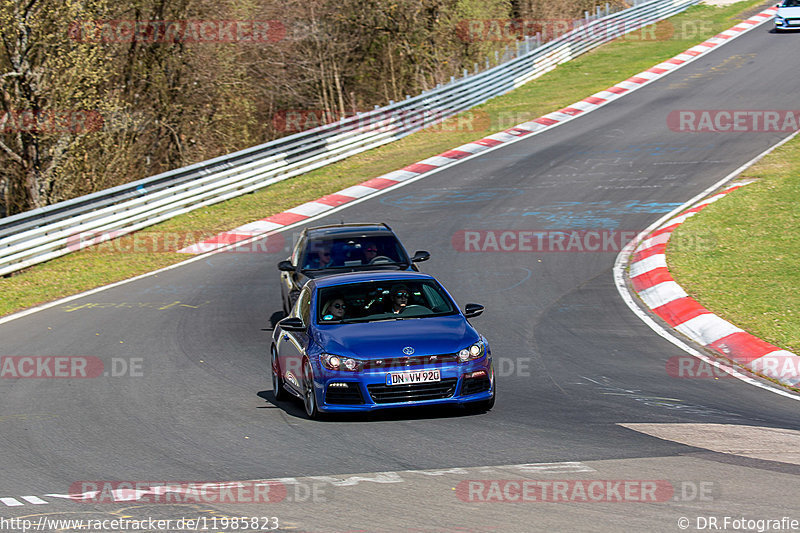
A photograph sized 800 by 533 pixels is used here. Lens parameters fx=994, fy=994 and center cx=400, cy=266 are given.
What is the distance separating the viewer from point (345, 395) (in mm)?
9102

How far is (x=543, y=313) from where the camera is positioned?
1388 cm

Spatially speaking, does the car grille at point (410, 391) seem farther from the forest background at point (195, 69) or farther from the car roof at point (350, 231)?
the forest background at point (195, 69)

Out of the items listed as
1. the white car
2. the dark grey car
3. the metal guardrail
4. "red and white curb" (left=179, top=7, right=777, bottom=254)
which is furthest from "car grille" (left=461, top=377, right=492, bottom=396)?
the white car

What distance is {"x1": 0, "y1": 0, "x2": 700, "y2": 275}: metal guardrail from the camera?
19375 mm

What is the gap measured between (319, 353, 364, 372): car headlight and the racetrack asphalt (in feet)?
1.74

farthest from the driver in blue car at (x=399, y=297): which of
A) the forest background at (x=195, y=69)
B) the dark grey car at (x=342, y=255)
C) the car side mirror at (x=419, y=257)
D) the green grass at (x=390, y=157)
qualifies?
the forest background at (x=195, y=69)

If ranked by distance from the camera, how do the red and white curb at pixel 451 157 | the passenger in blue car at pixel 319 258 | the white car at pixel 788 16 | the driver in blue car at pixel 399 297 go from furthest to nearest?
1. the white car at pixel 788 16
2. the red and white curb at pixel 451 157
3. the passenger in blue car at pixel 319 258
4. the driver in blue car at pixel 399 297

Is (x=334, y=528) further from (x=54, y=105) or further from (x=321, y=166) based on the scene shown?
(x=321, y=166)

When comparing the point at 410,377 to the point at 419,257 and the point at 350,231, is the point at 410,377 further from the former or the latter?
the point at 350,231

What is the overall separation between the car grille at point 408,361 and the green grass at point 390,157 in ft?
30.0

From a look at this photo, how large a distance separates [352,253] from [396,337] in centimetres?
503

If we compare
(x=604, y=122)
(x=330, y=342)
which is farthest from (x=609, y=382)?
(x=604, y=122)

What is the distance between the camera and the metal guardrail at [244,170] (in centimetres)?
1938

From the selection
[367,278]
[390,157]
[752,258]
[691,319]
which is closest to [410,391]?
[367,278]
